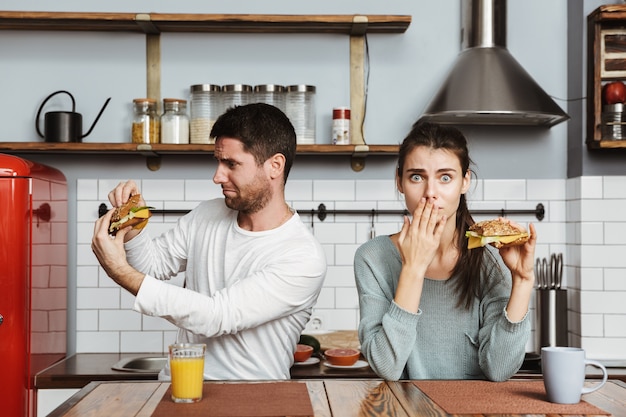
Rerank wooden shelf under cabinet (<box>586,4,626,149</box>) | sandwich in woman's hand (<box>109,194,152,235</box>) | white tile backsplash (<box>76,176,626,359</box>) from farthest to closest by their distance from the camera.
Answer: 1. white tile backsplash (<box>76,176,626,359</box>)
2. wooden shelf under cabinet (<box>586,4,626,149</box>)
3. sandwich in woman's hand (<box>109,194,152,235</box>)

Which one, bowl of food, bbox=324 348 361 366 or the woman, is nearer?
the woman

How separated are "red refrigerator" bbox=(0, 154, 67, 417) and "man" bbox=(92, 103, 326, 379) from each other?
34.3 inches

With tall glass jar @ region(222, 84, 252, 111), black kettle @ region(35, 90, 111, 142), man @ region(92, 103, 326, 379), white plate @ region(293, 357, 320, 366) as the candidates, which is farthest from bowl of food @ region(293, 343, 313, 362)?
black kettle @ region(35, 90, 111, 142)

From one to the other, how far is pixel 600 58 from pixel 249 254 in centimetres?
208

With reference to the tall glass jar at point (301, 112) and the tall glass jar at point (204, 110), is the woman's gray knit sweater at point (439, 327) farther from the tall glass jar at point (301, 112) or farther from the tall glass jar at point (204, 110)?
the tall glass jar at point (204, 110)

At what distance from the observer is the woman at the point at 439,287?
191 cm

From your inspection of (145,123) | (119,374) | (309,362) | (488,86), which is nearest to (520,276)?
(309,362)

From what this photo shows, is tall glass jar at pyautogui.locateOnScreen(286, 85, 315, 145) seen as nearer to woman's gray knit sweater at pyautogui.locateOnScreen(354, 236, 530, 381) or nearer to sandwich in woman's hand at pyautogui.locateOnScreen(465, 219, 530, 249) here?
woman's gray knit sweater at pyautogui.locateOnScreen(354, 236, 530, 381)

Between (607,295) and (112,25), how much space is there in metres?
2.61

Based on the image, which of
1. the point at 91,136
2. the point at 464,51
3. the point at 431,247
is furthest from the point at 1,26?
the point at 431,247

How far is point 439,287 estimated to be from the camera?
6.96ft

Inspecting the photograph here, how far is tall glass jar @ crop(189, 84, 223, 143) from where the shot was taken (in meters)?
3.54

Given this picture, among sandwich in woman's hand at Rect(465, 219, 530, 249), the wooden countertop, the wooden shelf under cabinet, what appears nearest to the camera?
sandwich in woman's hand at Rect(465, 219, 530, 249)

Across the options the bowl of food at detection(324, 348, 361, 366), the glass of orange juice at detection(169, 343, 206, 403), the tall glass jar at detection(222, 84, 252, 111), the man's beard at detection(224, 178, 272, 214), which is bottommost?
the bowl of food at detection(324, 348, 361, 366)
